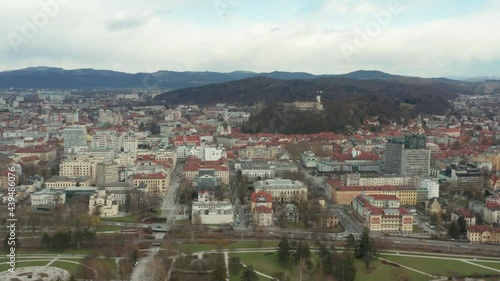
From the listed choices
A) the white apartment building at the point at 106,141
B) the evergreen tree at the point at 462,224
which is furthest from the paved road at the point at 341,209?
the white apartment building at the point at 106,141

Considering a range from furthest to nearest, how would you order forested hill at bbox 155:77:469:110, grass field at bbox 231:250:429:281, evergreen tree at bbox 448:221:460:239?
forested hill at bbox 155:77:469:110, evergreen tree at bbox 448:221:460:239, grass field at bbox 231:250:429:281

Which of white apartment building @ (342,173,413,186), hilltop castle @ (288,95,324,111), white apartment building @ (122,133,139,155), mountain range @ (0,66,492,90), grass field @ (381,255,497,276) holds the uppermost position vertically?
mountain range @ (0,66,492,90)

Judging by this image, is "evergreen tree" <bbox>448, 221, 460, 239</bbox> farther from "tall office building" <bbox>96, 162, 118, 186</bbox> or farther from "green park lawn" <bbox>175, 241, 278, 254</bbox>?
"tall office building" <bbox>96, 162, 118, 186</bbox>

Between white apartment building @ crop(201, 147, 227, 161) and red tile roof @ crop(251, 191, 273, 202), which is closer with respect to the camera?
red tile roof @ crop(251, 191, 273, 202)

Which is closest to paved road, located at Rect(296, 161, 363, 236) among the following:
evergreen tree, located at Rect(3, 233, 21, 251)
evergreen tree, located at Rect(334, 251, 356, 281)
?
evergreen tree, located at Rect(334, 251, 356, 281)

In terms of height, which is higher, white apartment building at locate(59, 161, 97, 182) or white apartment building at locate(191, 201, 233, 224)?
white apartment building at locate(59, 161, 97, 182)

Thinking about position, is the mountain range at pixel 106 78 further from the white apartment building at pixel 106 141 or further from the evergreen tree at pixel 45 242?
the evergreen tree at pixel 45 242

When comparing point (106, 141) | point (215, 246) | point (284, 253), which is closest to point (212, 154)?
point (106, 141)
